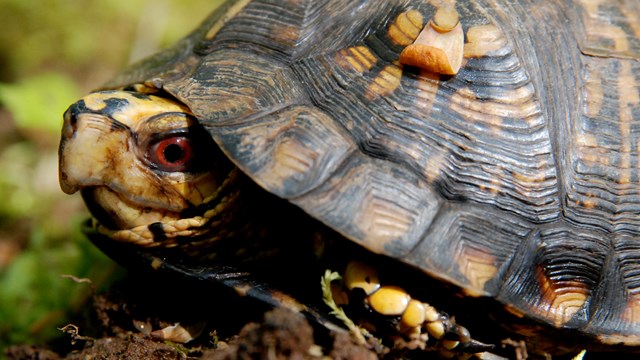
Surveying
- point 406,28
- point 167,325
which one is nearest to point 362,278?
point 167,325

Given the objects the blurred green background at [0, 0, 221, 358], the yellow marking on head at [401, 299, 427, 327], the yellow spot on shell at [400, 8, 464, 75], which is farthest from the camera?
the blurred green background at [0, 0, 221, 358]

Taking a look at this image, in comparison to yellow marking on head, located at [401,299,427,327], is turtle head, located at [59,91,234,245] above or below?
above

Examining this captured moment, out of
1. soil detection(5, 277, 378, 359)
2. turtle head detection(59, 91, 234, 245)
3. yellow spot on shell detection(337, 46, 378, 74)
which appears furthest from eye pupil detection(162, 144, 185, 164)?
yellow spot on shell detection(337, 46, 378, 74)

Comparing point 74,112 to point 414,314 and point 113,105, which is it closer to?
point 113,105

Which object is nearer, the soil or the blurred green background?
the soil

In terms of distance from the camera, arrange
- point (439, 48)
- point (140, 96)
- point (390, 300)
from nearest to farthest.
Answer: point (390, 300), point (439, 48), point (140, 96)

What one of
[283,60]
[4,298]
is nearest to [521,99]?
[283,60]

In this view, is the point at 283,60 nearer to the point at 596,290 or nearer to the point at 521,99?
the point at 521,99

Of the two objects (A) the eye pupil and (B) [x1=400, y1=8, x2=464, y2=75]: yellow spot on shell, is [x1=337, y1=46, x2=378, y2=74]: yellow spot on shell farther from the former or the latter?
(A) the eye pupil
